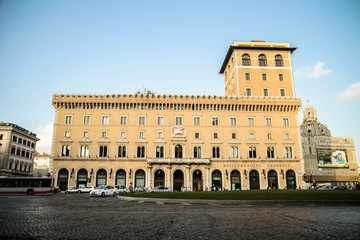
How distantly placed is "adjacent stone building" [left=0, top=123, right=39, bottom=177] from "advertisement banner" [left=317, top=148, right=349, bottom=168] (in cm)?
8578

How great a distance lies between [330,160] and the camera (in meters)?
86.6

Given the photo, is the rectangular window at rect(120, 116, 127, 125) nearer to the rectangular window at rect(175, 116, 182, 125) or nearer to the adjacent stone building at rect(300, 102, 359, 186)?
the rectangular window at rect(175, 116, 182, 125)

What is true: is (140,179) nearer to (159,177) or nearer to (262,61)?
(159,177)

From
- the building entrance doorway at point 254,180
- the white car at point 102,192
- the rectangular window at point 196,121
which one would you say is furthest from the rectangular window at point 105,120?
the building entrance doorway at point 254,180

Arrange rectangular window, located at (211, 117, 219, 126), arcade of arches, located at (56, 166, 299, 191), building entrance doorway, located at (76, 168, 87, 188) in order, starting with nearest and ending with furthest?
1. arcade of arches, located at (56, 166, 299, 191)
2. building entrance doorway, located at (76, 168, 87, 188)
3. rectangular window, located at (211, 117, 219, 126)

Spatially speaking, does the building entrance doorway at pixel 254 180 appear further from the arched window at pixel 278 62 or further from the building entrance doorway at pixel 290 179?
the arched window at pixel 278 62

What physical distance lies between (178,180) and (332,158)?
59.3 m

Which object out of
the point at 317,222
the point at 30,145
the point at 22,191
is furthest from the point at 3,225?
the point at 30,145

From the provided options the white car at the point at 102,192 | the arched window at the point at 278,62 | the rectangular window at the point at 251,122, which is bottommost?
the white car at the point at 102,192

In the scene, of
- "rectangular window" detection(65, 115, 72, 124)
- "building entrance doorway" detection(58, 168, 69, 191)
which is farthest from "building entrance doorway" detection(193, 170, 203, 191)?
"rectangular window" detection(65, 115, 72, 124)

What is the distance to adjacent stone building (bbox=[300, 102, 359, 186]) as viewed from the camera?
276 ft

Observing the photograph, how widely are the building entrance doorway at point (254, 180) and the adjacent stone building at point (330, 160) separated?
38.2 metres

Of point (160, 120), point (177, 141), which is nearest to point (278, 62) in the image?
point (177, 141)

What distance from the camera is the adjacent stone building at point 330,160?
276ft
